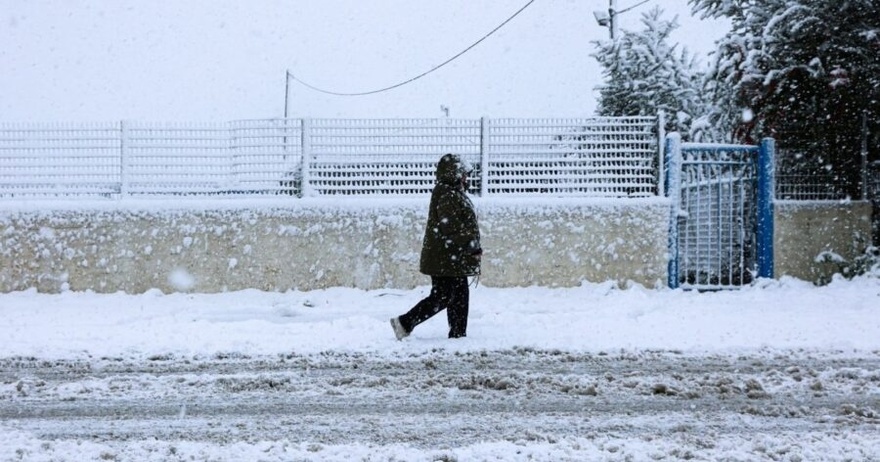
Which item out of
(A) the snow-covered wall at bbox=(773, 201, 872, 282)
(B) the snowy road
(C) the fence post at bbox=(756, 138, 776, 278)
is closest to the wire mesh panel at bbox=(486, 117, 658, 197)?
(C) the fence post at bbox=(756, 138, 776, 278)

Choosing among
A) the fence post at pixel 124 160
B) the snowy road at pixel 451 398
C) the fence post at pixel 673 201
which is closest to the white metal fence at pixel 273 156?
the fence post at pixel 124 160

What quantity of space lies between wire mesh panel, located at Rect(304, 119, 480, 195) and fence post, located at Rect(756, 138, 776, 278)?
3.90 m

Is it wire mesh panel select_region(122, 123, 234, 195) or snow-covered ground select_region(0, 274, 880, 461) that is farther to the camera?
wire mesh panel select_region(122, 123, 234, 195)

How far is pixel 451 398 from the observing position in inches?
177

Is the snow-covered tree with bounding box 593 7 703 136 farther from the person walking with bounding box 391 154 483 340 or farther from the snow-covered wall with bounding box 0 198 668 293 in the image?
the person walking with bounding box 391 154 483 340

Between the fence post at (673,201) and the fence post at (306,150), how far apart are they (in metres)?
4.87

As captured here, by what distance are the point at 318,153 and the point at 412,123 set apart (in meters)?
1.34

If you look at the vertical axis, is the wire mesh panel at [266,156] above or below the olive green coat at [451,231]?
above

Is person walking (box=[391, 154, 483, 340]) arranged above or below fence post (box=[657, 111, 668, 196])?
below

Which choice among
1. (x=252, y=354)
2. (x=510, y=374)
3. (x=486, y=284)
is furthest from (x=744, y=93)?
(x=252, y=354)

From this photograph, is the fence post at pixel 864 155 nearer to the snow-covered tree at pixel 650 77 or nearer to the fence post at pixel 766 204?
the fence post at pixel 766 204

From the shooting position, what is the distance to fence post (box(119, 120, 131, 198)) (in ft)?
31.6

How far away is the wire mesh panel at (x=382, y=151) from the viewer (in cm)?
966

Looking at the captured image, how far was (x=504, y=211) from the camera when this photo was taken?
9680 mm
